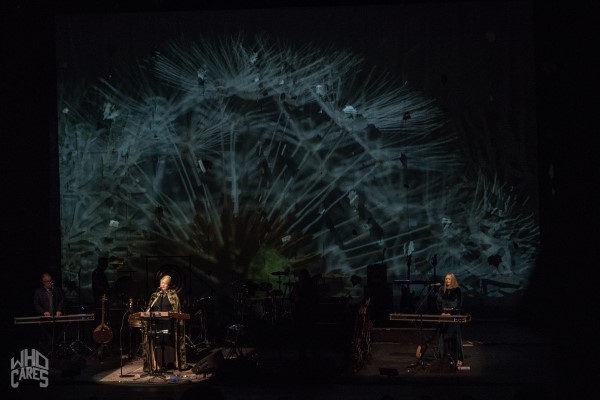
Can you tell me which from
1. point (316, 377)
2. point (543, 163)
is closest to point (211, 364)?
point (316, 377)

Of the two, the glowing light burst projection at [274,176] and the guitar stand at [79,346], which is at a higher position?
the glowing light burst projection at [274,176]

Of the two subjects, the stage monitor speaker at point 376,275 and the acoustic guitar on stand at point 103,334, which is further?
the stage monitor speaker at point 376,275

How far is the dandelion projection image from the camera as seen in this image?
49.7 feet

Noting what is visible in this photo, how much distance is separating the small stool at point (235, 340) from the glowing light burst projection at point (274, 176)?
3.29m

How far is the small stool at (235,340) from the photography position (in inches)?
452

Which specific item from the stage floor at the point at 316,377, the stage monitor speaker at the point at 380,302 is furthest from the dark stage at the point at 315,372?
the stage monitor speaker at the point at 380,302

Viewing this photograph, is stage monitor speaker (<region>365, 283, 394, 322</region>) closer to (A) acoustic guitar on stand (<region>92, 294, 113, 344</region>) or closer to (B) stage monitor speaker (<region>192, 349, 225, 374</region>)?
(B) stage monitor speaker (<region>192, 349, 225, 374</region>)

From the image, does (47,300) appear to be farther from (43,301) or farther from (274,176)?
(274,176)

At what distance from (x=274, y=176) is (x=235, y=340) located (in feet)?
13.4

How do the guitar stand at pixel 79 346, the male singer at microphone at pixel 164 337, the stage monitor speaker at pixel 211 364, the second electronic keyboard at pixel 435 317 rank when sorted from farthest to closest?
the guitar stand at pixel 79 346 → the male singer at microphone at pixel 164 337 → the stage monitor speaker at pixel 211 364 → the second electronic keyboard at pixel 435 317

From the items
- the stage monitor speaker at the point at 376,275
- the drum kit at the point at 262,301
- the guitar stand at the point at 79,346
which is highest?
the stage monitor speaker at the point at 376,275

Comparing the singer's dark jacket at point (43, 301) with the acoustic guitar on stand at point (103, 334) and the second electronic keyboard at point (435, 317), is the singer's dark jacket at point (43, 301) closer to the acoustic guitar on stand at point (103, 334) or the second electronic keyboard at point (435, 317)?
the acoustic guitar on stand at point (103, 334)

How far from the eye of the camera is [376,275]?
46.4ft

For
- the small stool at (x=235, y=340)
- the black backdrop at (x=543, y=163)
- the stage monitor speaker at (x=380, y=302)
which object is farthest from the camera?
the stage monitor speaker at (x=380, y=302)
